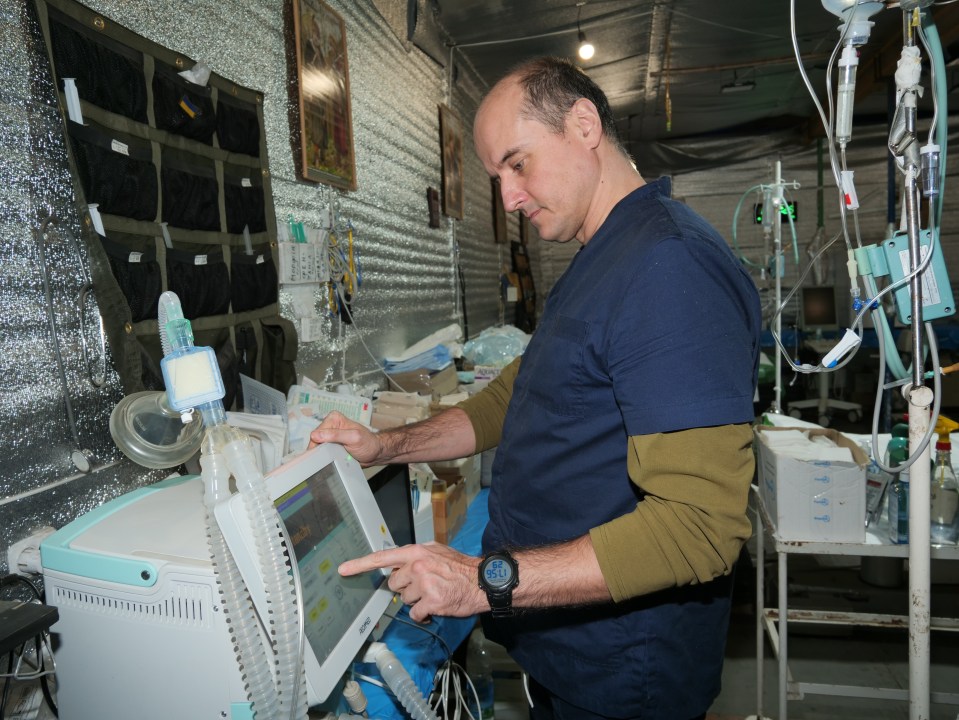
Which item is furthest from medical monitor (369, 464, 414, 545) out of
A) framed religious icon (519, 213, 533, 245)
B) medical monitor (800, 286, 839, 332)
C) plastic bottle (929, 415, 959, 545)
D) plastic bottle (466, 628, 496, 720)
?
medical monitor (800, 286, 839, 332)

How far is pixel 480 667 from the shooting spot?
2623 mm

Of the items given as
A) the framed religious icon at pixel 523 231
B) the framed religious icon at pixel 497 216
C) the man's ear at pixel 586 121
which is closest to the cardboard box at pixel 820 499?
the man's ear at pixel 586 121

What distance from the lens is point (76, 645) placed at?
94 cm

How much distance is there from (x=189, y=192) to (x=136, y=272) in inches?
11.5

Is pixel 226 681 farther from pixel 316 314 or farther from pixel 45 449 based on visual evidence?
pixel 316 314

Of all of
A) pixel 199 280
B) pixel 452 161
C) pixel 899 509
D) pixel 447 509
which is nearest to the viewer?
pixel 199 280

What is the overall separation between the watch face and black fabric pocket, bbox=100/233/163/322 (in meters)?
0.99

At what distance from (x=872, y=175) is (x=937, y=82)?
326 inches

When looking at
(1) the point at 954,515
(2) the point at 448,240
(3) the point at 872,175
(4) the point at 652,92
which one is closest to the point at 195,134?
(1) the point at 954,515

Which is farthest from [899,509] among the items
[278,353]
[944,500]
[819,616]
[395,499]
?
[278,353]

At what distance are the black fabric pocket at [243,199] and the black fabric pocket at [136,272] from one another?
0.34 meters

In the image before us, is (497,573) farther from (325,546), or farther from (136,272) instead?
(136,272)

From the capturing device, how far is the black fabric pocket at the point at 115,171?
1.27 metres

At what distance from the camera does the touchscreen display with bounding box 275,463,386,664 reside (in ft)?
2.89
